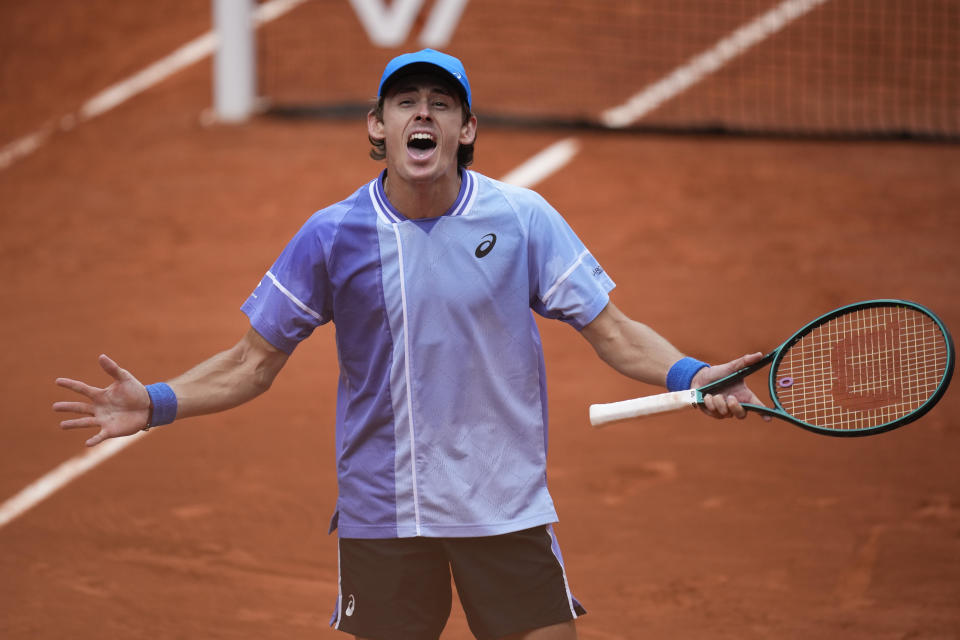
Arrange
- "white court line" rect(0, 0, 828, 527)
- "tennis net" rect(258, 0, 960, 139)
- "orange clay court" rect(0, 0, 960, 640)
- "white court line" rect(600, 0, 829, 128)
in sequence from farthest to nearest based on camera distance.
Answer: "white court line" rect(600, 0, 829, 128), "tennis net" rect(258, 0, 960, 139), "white court line" rect(0, 0, 828, 527), "orange clay court" rect(0, 0, 960, 640)

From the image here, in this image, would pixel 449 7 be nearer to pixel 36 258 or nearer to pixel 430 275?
pixel 36 258

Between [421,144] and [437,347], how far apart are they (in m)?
0.53

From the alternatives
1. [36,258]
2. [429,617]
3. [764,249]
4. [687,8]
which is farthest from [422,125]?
[687,8]

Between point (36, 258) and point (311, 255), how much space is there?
6345mm

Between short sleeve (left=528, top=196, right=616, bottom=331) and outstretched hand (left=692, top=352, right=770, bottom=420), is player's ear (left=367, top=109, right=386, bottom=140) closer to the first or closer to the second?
short sleeve (left=528, top=196, right=616, bottom=331)

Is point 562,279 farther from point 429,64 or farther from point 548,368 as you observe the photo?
point 548,368

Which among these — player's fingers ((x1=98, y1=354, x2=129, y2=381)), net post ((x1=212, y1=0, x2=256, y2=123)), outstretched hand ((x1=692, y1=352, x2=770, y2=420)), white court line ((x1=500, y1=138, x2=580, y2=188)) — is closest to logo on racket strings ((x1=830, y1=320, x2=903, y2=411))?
outstretched hand ((x1=692, y1=352, x2=770, y2=420))

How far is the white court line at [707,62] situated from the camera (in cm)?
1125

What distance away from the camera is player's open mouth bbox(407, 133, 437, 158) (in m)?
3.04

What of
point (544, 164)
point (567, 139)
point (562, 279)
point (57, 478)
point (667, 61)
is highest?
point (667, 61)

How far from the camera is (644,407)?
3.15m

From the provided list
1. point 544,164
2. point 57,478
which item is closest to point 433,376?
point 57,478

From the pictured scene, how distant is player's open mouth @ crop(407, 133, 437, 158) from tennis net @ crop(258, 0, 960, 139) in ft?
25.0

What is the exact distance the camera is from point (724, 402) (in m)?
3.01
